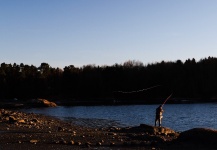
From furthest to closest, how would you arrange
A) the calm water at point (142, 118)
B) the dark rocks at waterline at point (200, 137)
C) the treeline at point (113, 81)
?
the treeline at point (113, 81), the calm water at point (142, 118), the dark rocks at waterline at point (200, 137)

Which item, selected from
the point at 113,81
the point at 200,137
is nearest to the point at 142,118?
the point at 200,137

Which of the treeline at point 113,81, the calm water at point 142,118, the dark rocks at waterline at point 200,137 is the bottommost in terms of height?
the calm water at point 142,118

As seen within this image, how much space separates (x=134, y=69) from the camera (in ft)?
563

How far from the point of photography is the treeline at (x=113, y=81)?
15150cm

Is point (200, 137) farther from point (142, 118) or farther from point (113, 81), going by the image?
point (113, 81)

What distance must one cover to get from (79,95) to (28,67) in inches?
1138

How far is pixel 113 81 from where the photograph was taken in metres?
168

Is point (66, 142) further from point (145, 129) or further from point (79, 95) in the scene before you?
point (79, 95)

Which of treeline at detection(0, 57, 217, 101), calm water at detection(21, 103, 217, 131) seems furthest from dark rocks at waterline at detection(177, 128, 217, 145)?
treeline at detection(0, 57, 217, 101)

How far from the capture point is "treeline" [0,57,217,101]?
497 ft

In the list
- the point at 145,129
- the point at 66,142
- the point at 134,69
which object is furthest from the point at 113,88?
the point at 66,142

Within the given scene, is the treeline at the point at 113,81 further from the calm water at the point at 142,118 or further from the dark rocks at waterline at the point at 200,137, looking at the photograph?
the dark rocks at waterline at the point at 200,137

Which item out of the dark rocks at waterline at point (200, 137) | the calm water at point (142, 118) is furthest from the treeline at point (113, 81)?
the dark rocks at waterline at point (200, 137)

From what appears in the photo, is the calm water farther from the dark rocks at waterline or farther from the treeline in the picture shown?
the treeline
